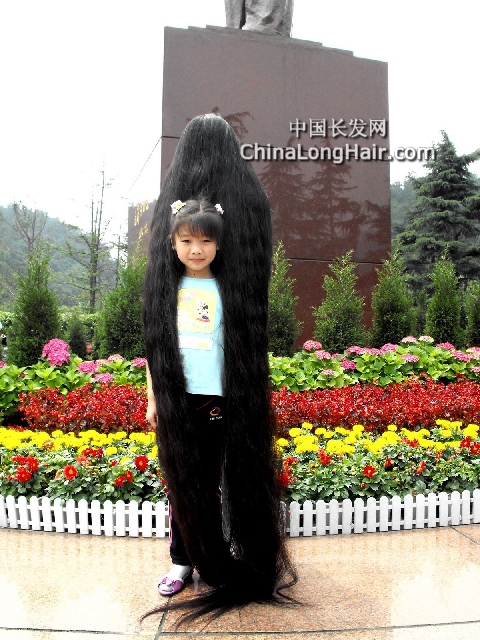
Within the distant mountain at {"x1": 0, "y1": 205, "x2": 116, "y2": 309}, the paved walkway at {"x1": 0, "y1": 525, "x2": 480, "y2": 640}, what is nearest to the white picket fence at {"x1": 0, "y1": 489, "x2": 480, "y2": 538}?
the paved walkway at {"x1": 0, "y1": 525, "x2": 480, "y2": 640}

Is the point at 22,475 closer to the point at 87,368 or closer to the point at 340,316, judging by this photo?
the point at 87,368

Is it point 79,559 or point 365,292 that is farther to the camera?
point 365,292

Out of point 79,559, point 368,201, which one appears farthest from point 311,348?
point 79,559

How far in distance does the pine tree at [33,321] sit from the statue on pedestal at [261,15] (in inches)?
209

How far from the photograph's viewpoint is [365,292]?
31.9 ft

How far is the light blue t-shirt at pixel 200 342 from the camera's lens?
7.71ft

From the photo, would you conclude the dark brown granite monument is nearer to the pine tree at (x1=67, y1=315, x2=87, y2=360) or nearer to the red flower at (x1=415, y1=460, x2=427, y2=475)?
the pine tree at (x1=67, y1=315, x2=87, y2=360)

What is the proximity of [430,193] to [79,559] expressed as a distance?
23.6m

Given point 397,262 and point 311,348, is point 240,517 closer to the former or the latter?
point 311,348

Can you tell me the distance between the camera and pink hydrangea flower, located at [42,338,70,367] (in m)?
6.81

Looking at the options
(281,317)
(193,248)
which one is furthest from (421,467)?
(281,317)

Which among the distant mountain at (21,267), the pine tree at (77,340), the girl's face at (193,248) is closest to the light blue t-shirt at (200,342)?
the girl's face at (193,248)

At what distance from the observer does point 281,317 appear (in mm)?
8453

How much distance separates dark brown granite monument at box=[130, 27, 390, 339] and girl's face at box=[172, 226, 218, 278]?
269 inches
